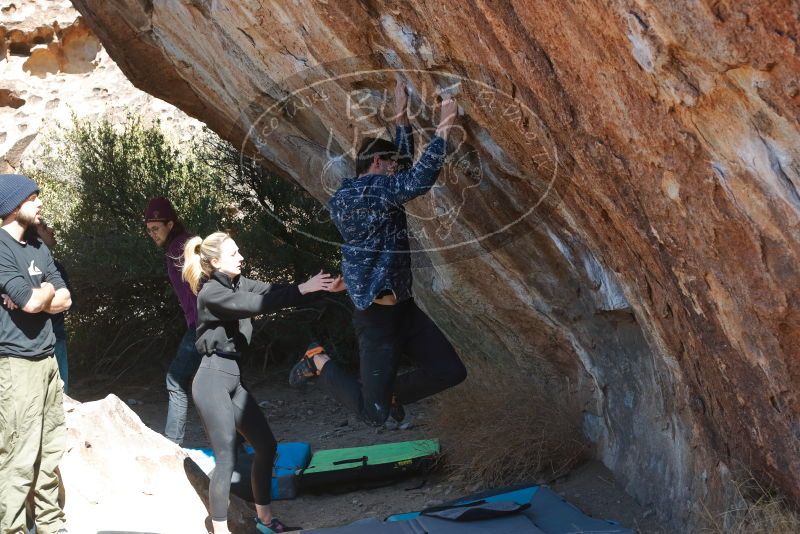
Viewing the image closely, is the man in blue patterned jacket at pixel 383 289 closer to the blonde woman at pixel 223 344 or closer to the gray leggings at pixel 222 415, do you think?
the blonde woman at pixel 223 344

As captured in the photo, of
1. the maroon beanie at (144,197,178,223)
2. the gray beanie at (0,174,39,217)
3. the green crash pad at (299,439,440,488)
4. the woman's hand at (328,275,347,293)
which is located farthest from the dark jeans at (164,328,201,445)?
the woman's hand at (328,275,347,293)

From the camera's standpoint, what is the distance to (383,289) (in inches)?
174

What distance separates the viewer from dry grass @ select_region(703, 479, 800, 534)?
3.50 meters

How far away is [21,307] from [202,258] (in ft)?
3.09

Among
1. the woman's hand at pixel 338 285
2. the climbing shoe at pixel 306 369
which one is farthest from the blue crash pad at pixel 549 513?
the woman's hand at pixel 338 285

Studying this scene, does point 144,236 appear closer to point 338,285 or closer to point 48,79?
point 48,79

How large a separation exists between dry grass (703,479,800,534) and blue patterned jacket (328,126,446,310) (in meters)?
1.78

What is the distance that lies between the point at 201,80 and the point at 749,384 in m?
4.79

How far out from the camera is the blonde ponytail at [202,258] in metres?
4.88

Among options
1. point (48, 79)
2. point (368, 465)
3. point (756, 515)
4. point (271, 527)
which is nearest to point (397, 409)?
point (271, 527)

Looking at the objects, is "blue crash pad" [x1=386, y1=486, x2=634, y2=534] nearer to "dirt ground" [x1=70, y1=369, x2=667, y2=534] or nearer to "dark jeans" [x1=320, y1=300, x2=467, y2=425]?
"dirt ground" [x1=70, y1=369, x2=667, y2=534]

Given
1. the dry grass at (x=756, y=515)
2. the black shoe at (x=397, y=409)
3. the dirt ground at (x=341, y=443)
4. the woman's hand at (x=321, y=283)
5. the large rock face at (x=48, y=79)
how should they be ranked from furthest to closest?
the large rock face at (x=48, y=79) → the dirt ground at (x=341, y=443) → the black shoe at (x=397, y=409) → the woman's hand at (x=321, y=283) → the dry grass at (x=756, y=515)

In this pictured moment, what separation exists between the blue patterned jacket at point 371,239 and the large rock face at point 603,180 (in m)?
0.61

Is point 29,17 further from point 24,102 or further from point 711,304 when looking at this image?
point 711,304
